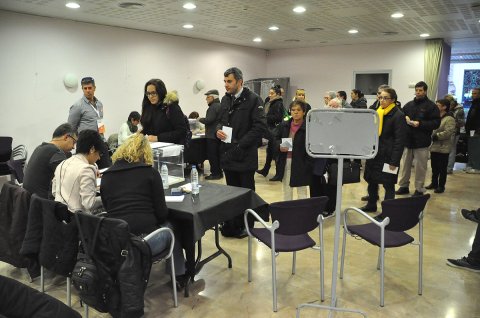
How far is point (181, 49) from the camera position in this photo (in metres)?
8.68

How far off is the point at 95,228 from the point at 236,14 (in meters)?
4.68

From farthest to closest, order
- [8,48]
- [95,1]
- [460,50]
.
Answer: [460,50], [8,48], [95,1]

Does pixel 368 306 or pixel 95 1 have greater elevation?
pixel 95 1

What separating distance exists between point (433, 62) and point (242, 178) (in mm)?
7162

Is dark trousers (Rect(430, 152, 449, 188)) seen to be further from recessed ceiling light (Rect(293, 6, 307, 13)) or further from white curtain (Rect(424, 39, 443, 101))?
white curtain (Rect(424, 39, 443, 101))

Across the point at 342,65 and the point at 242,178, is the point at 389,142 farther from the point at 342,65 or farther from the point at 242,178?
the point at 342,65

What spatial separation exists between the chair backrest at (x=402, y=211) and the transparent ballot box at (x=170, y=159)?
1692mm

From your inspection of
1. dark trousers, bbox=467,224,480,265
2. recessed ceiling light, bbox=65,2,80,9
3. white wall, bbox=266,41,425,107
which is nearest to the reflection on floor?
dark trousers, bbox=467,224,480,265

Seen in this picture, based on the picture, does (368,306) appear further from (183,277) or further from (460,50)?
(460,50)

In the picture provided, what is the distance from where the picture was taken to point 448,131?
559 cm

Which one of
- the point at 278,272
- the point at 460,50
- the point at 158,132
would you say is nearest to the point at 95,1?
the point at 158,132

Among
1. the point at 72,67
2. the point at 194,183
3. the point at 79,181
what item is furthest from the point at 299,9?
the point at 79,181

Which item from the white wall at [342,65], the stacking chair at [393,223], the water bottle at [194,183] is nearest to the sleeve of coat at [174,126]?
the water bottle at [194,183]

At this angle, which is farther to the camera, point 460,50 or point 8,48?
point 460,50
